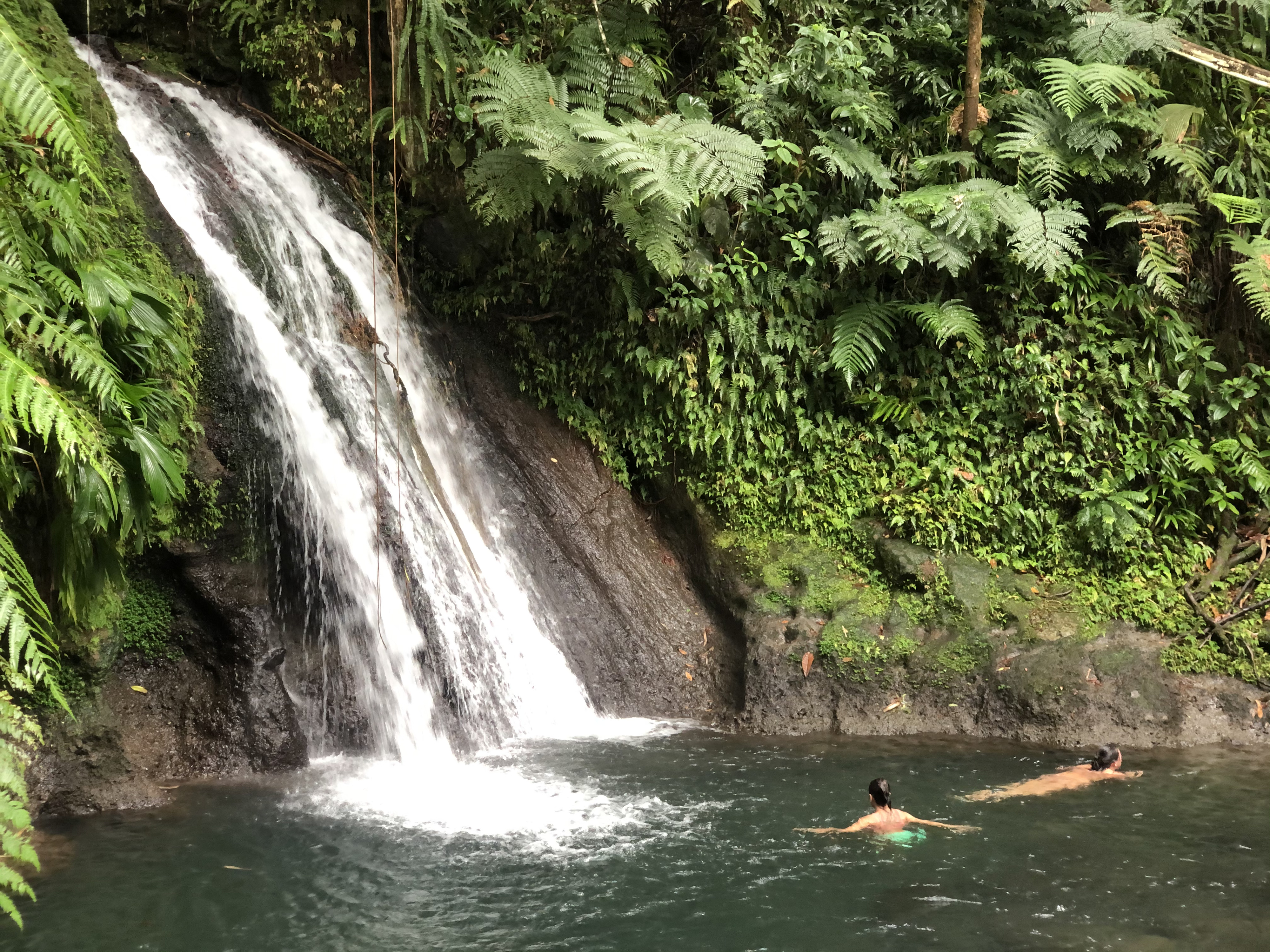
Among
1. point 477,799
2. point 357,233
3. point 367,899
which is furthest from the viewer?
point 357,233

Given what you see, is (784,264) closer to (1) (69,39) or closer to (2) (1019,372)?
(2) (1019,372)

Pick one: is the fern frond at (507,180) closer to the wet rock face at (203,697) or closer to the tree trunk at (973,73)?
the wet rock face at (203,697)

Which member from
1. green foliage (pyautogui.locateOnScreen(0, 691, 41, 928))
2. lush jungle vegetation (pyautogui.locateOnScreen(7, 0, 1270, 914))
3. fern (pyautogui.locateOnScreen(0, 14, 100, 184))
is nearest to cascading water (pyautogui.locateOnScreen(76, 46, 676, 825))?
lush jungle vegetation (pyautogui.locateOnScreen(7, 0, 1270, 914))

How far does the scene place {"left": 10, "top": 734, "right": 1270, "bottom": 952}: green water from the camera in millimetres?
4148

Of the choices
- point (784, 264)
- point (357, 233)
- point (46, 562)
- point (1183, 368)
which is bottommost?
point (46, 562)

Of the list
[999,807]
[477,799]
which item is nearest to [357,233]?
[477,799]

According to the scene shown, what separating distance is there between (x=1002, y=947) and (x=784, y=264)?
18.2ft

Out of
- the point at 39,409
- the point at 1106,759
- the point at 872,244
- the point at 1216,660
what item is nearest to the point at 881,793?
the point at 1106,759

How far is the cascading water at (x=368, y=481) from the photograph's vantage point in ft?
20.9

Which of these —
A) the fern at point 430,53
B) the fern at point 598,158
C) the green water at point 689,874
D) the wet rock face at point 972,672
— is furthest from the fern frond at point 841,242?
the green water at point 689,874

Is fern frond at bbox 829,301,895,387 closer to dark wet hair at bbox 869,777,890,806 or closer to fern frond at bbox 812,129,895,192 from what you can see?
fern frond at bbox 812,129,895,192

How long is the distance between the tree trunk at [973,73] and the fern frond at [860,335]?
167 cm

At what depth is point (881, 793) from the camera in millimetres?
5090

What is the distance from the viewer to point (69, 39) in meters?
6.75
